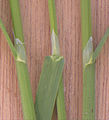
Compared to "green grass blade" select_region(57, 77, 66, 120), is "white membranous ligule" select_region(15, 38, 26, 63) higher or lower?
higher

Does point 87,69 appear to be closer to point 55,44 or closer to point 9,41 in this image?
point 55,44

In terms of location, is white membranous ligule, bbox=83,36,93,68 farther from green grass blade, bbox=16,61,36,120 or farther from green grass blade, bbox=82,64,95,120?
green grass blade, bbox=16,61,36,120

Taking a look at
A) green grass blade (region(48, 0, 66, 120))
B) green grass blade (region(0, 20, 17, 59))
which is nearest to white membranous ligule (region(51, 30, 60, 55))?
green grass blade (region(48, 0, 66, 120))

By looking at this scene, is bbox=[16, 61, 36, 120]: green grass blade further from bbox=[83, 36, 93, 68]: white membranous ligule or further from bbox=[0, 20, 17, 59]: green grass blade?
bbox=[83, 36, 93, 68]: white membranous ligule

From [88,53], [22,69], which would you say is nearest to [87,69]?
[88,53]

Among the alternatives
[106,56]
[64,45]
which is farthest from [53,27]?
[106,56]

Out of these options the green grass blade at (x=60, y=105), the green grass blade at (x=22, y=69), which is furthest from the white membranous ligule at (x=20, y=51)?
the green grass blade at (x=60, y=105)
